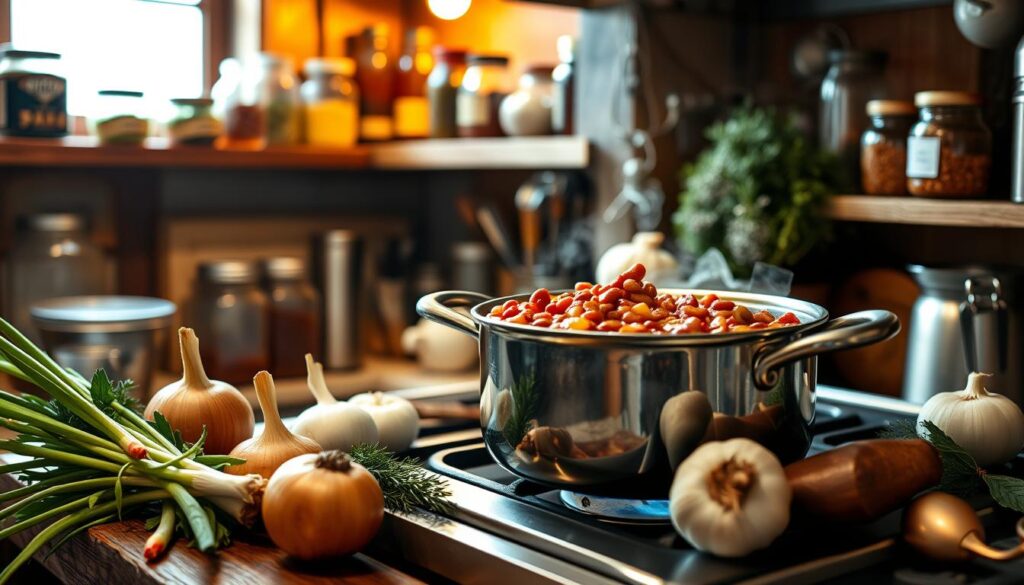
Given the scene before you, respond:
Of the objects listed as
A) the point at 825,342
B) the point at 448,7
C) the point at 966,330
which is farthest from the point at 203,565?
the point at 448,7

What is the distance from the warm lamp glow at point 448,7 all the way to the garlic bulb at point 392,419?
1.28 metres

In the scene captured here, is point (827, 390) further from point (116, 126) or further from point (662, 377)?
point (116, 126)

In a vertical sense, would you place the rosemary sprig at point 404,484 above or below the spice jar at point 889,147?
below

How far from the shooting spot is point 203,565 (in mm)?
808

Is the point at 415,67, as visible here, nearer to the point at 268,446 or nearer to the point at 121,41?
the point at 121,41

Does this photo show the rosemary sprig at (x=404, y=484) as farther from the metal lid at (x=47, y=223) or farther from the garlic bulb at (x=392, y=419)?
the metal lid at (x=47, y=223)

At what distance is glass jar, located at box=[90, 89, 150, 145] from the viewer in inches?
76.2

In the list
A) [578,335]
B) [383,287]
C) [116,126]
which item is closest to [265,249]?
[383,287]

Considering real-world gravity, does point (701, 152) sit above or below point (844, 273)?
above

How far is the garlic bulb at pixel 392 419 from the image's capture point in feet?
3.44

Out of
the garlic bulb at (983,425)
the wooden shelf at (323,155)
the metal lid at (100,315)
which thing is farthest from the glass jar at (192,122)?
the garlic bulb at (983,425)

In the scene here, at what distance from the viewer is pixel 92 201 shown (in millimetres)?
2131

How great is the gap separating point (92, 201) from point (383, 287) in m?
0.58

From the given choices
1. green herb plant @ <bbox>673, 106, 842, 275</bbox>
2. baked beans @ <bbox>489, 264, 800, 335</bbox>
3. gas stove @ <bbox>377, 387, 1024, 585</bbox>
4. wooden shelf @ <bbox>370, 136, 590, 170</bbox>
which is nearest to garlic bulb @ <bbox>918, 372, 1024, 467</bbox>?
gas stove @ <bbox>377, 387, 1024, 585</bbox>
